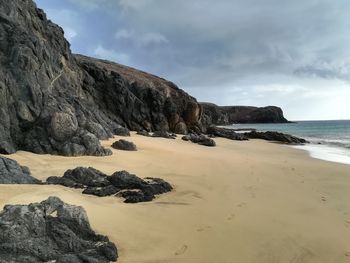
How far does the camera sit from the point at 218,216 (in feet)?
22.2

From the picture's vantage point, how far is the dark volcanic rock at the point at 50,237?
13.6ft

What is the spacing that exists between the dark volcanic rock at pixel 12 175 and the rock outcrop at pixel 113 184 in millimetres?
453

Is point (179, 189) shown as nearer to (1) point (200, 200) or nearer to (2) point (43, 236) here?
(1) point (200, 200)

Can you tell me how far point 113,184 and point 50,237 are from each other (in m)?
3.85

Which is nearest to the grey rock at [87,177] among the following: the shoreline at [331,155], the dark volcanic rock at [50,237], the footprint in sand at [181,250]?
the dark volcanic rock at [50,237]

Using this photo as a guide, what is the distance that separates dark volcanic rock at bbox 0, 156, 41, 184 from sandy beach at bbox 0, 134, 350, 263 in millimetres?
497

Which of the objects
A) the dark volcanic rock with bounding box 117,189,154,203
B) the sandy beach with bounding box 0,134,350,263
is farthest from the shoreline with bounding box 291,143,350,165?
the dark volcanic rock with bounding box 117,189,154,203

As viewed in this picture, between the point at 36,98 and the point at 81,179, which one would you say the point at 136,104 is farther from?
the point at 81,179

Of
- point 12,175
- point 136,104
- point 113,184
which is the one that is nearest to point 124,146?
point 113,184

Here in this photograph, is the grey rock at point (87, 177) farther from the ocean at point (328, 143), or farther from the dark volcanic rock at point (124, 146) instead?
the ocean at point (328, 143)

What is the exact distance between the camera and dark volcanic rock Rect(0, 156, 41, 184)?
7.70 metres

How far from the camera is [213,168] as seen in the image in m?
12.9

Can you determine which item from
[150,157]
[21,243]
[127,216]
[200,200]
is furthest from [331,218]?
[150,157]

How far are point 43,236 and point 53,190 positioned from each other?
3000 millimetres
